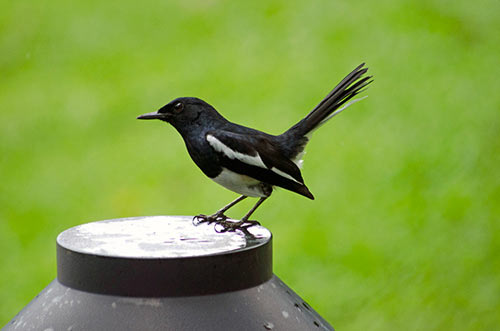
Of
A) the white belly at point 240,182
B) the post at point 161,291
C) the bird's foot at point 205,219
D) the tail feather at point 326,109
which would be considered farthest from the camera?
the tail feather at point 326,109

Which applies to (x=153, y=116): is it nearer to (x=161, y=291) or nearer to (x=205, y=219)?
(x=205, y=219)

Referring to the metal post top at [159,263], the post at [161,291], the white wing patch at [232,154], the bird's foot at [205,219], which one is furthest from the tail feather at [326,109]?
the post at [161,291]

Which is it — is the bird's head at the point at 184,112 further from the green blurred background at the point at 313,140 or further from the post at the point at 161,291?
the green blurred background at the point at 313,140

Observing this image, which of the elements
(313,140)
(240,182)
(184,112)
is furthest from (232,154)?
(313,140)

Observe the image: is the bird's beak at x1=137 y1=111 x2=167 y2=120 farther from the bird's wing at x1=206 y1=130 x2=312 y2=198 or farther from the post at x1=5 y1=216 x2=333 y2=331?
Result: the post at x1=5 y1=216 x2=333 y2=331

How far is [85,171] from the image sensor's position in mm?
4629

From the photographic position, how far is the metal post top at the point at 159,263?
4.69 feet

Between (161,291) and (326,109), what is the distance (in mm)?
1225

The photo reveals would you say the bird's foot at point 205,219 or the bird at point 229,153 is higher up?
the bird at point 229,153

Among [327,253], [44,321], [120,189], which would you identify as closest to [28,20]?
[120,189]

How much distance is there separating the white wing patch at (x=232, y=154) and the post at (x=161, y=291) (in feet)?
1.67

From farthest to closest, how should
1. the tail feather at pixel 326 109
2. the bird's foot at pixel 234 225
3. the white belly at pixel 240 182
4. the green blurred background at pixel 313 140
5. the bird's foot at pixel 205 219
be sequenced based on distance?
the green blurred background at pixel 313 140, the tail feather at pixel 326 109, the white belly at pixel 240 182, the bird's foot at pixel 205 219, the bird's foot at pixel 234 225

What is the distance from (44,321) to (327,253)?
3003 millimetres

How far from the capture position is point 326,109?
8.01ft
